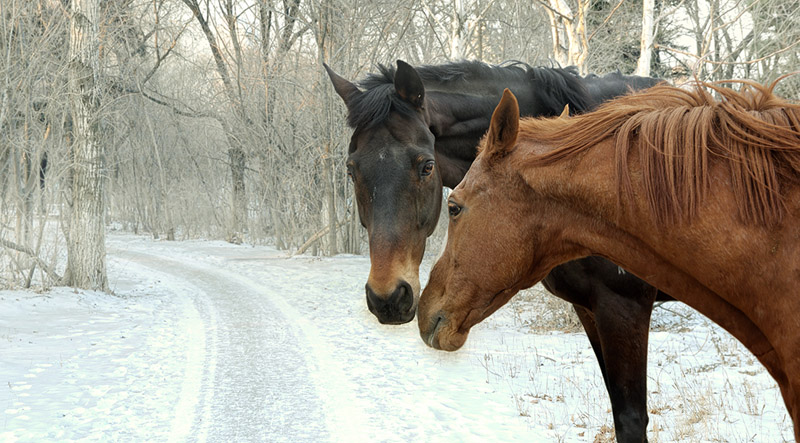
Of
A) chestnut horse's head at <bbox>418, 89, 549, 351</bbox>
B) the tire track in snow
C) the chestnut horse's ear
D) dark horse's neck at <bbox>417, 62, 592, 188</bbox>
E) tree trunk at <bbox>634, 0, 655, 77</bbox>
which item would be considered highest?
tree trunk at <bbox>634, 0, 655, 77</bbox>

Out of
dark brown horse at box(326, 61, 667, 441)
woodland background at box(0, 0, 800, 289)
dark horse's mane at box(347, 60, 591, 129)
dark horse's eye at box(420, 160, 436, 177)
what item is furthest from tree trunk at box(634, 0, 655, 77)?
dark horse's eye at box(420, 160, 436, 177)

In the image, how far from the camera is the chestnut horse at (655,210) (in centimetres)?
162

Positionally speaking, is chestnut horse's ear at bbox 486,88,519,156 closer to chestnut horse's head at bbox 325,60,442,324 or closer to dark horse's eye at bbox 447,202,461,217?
dark horse's eye at bbox 447,202,461,217

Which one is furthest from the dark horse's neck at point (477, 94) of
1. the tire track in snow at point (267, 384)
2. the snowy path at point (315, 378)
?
the tire track in snow at point (267, 384)

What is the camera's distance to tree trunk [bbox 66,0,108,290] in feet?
36.8

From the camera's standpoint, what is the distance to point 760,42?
1513cm

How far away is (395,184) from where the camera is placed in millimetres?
3332

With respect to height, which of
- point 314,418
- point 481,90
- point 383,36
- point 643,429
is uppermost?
point 383,36

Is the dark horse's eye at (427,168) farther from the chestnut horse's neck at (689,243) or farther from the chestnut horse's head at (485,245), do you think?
the chestnut horse's neck at (689,243)

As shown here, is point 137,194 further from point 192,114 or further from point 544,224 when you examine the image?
point 544,224

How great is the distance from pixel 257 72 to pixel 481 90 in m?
17.2

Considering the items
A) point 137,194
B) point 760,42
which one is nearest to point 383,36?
point 760,42

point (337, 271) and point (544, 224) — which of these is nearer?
point (544, 224)

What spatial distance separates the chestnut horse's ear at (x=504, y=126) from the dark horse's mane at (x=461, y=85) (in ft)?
5.06
